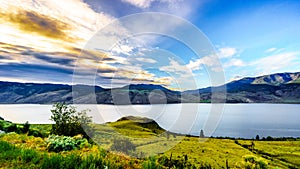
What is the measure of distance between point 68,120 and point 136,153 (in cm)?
655

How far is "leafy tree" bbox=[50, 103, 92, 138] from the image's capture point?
11.7 m

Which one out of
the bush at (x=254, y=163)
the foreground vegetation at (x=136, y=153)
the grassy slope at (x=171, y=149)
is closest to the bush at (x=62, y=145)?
the foreground vegetation at (x=136, y=153)

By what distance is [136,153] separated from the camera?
22.6 ft

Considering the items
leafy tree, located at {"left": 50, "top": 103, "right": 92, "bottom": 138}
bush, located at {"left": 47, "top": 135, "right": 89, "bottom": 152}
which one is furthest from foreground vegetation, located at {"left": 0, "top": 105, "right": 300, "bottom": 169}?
leafy tree, located at {"left": 50, "top": 103, "right": 92, "bottom": 138}

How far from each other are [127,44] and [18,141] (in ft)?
19.9

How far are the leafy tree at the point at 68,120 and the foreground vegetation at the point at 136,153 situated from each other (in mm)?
2337

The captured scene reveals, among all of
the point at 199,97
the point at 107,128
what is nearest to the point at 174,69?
the point at 199,97

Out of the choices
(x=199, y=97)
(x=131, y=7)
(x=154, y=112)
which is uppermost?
(x=131, y=7)

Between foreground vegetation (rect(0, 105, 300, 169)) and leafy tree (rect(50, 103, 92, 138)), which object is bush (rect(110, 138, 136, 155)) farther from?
leafy tree (rect(50, 103, 92, 138))

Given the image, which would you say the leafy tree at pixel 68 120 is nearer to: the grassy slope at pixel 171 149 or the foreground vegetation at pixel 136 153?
the foreground vegetation at pixel 136 153

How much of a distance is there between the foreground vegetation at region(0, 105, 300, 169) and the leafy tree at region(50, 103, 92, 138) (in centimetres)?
234

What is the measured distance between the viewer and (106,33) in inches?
301

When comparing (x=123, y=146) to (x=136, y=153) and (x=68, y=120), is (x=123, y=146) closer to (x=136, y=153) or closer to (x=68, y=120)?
(x=136, y=153)

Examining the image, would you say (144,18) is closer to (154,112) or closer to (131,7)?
(154,112)
